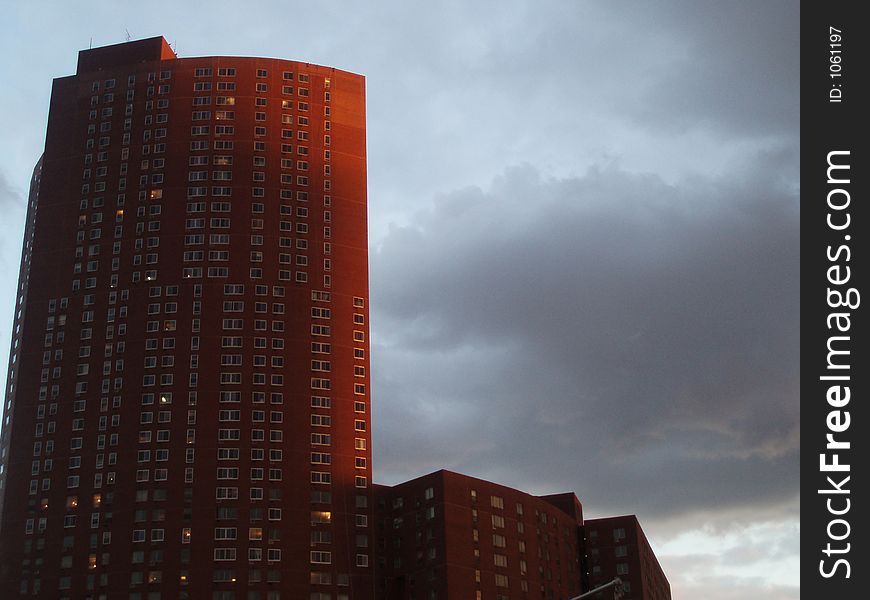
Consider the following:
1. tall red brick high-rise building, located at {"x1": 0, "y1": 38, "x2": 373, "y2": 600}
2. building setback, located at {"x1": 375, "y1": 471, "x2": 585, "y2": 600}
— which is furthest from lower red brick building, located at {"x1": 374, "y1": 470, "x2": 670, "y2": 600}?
tall red brick high-rise building, located at {"x1": 0, "y1": 38, "x2": 373, "y2": 600}

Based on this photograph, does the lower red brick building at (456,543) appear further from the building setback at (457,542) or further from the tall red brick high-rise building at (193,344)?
the tall red brick high-rise building at (193,344)

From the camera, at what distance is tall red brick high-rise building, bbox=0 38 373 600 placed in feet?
529

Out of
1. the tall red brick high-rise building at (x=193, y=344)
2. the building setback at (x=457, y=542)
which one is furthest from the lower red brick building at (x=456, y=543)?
the tall red brick high-rise building at (x=193, y=344)

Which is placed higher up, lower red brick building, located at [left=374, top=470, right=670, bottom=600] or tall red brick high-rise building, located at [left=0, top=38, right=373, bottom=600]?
tall red brick high-rise building, located at [left=0, top=38, right=373, bottom=600]

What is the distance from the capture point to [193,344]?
173 metres

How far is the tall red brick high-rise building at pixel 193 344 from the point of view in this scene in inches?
6353

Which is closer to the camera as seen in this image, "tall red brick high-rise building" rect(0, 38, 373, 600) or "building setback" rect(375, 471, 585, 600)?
"tall red brick high-rise building" rect(0, 38, 373, 600)

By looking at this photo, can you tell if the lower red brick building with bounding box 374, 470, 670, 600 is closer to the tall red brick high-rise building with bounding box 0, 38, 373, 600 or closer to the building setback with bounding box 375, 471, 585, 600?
the building setback with bounding box 375, 471, 585, 600

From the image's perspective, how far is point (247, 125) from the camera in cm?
18825

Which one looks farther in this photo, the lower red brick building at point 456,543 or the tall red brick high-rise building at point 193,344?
the lower red brick building at point 456,543

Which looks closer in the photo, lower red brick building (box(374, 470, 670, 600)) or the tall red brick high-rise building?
the tall red brick high-rise building
